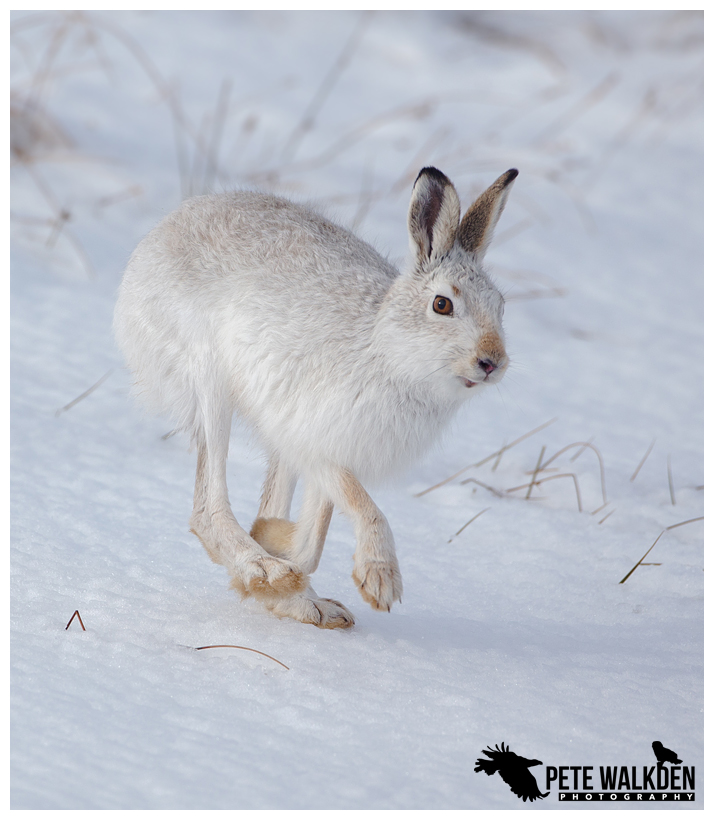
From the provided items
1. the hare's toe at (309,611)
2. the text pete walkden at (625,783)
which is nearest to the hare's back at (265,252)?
the hare's toe at (309,611)

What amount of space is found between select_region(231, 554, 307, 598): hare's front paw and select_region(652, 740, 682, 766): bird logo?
1094mm

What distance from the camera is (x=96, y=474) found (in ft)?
12.5

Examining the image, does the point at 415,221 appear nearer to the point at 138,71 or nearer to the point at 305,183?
the point at 305,183

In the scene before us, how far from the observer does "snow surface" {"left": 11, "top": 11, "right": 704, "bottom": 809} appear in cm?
235

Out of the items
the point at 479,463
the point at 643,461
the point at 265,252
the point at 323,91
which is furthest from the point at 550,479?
the point at 323,91

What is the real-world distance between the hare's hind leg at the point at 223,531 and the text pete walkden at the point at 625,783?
969 millimetres

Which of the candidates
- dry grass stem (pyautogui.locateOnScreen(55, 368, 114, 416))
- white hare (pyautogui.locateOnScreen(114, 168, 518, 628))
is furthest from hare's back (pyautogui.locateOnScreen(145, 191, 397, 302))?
dry grass stem (pyautogui.locateOnScreen(55, 368, 114, 416))

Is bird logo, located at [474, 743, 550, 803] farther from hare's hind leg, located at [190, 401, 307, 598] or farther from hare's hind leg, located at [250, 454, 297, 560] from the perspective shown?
hare's hind leg, located at [250, 454, 297, 560]

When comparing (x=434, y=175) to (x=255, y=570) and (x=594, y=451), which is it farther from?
(x=594, y=451)

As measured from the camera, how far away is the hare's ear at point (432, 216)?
295 cm

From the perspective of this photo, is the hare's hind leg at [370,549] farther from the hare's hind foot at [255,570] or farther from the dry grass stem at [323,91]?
the dry grass stem at [323,91]

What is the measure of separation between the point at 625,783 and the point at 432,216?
5.76ft

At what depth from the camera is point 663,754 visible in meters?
2.44

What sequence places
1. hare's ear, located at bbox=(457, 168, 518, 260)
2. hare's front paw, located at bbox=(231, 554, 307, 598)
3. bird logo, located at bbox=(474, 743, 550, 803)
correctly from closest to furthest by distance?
bird logo, located at bbox=(474, 743, 550, 803) < hare's front paw, located at bbox=(231, 554, 307, 598) < hare's ear, located at bbox=(457, 168, 518, 260)
